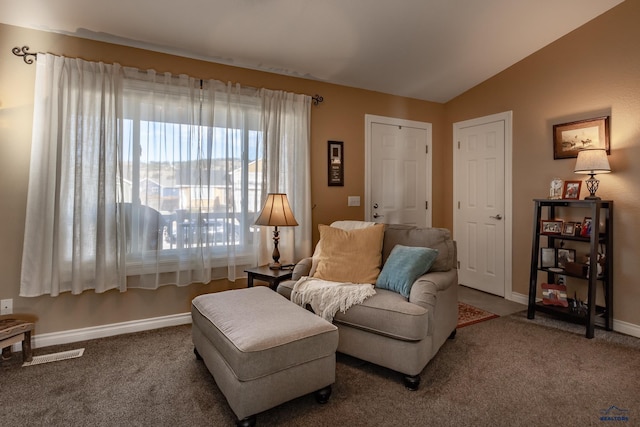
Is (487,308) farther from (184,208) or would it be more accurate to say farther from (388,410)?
(184,208)

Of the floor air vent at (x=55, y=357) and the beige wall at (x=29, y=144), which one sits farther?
the beige wall at (x=29, y=144)

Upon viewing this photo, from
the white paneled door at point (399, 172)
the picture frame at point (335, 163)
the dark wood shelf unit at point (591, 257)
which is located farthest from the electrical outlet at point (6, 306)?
the dark wood shelf unit at point (591, 257)

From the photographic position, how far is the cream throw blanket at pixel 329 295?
228 cm

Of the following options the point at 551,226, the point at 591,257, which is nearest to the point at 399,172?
the point at 551,226

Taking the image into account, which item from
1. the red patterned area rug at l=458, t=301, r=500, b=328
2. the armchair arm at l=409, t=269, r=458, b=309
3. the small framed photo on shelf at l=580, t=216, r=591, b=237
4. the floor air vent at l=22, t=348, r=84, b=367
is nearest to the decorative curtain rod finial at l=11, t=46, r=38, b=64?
the floor air vent at l=22, t=348, r=84, b=367

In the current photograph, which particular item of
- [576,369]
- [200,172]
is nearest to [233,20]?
[200,172]

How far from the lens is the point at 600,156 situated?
2867mm

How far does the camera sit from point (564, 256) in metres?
3.24

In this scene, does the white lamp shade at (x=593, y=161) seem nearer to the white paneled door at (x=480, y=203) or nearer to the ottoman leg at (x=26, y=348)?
the white paneled door at (x=480, y=203)

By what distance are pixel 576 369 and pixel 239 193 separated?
285 cm

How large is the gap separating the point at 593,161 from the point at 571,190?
0.40 metres

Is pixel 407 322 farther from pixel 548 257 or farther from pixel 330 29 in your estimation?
pixel 330 29

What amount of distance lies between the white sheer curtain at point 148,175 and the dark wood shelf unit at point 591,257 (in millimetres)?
2279

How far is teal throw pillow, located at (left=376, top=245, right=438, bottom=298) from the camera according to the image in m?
2.37
